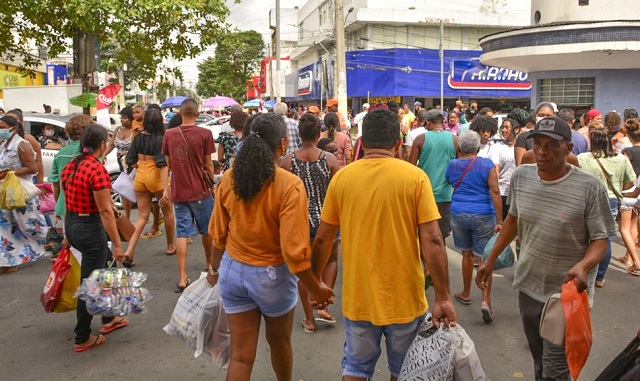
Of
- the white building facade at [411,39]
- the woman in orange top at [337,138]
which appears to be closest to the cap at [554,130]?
the woman in orange top at [337,138]

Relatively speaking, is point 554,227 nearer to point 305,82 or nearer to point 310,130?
point 310,130

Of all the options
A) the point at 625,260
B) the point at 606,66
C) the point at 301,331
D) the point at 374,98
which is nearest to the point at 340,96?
the point at 606,66

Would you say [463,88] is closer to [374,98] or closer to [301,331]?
[374,98]

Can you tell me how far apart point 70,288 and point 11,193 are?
2.49 meters

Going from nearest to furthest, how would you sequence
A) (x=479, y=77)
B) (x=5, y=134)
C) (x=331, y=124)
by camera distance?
(x=5, y=134) → (x=331, y=124) → (x=479, y=77)

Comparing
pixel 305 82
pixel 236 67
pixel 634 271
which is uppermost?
pixel 236 67

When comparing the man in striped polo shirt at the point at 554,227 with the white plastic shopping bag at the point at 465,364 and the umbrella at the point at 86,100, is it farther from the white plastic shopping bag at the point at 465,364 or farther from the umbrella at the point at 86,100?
the umbrella at the point at 86,100

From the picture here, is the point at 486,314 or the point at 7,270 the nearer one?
the point at 486,314

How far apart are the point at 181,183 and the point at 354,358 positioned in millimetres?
3515

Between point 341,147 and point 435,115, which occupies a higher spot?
point 435,115

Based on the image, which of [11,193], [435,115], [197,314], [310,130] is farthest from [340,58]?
[197,314]

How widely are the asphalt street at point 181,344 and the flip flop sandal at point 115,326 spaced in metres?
0.04

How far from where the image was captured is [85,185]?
Answer: 4539mm

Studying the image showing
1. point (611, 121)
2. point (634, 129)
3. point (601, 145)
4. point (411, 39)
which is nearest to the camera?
point (601, 145)
